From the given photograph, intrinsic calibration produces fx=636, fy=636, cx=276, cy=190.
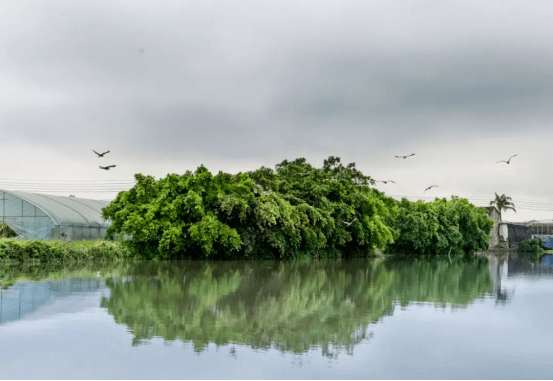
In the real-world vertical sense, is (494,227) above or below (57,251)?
above

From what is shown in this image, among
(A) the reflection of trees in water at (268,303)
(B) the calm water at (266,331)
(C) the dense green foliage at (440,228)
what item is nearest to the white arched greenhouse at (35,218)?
(A) the reflection of trees in water at (268,303)

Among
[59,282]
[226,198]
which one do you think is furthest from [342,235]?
[59,282]

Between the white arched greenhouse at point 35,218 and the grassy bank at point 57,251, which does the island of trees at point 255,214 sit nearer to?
the grassy bank at point 57,251

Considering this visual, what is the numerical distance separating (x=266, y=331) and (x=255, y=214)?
2326 cm

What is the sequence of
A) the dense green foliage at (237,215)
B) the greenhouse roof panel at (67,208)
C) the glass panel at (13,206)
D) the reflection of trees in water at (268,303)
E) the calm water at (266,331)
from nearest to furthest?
the calm water at (266,331), the reflection of trees in water at (268,303), the dense green foliage at (237,215), the glass panel at (13,206), the greenhouse roof panel at (67,208)

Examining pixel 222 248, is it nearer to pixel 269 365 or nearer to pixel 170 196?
pixel 170 196

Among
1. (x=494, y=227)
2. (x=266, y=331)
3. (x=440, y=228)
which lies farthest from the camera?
(x=494, y=227)

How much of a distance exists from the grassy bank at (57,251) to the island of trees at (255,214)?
1131mm

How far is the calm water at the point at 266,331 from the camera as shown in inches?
323

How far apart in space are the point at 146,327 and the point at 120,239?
23167mm

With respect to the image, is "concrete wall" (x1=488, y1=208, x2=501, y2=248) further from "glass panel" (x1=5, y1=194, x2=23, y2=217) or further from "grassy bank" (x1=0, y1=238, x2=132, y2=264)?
"glass panel" (x1=5, y1=194, x2=23, y2=217)

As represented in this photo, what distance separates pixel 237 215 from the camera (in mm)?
34250

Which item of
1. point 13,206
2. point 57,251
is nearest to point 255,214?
point 57,251

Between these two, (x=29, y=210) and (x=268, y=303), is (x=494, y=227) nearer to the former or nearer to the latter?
(x=29, y=210)
